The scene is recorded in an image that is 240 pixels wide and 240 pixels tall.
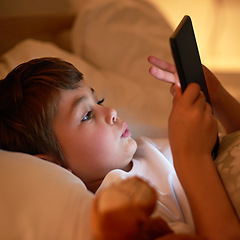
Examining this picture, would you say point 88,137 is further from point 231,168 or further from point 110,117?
point 231,168

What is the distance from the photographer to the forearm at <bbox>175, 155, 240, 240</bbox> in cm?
57

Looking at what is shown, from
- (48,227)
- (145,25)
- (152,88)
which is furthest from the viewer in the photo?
(145,25)

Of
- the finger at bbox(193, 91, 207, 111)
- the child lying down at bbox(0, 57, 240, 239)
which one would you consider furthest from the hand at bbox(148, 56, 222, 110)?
the finger at bbox(193, 91, 207, 111)

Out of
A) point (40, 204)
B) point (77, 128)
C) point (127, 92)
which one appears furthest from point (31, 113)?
point (127, 92)

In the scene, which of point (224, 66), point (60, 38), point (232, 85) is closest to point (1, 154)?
point (232, 85)

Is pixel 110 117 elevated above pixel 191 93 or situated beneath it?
situated beneath

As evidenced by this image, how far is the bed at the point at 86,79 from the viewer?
22.4 inches

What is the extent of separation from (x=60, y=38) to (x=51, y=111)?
0.93m

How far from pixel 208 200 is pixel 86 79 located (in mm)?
707

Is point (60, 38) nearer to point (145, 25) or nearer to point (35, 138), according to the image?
point (145, 25)

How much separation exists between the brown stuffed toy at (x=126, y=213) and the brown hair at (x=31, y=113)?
15.6 inches

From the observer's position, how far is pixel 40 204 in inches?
22.7

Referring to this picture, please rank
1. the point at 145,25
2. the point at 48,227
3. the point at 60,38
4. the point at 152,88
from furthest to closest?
the point at 60,38, the point at 145,25, the point at 152,88, the point at 48,227

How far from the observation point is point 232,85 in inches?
49.7
